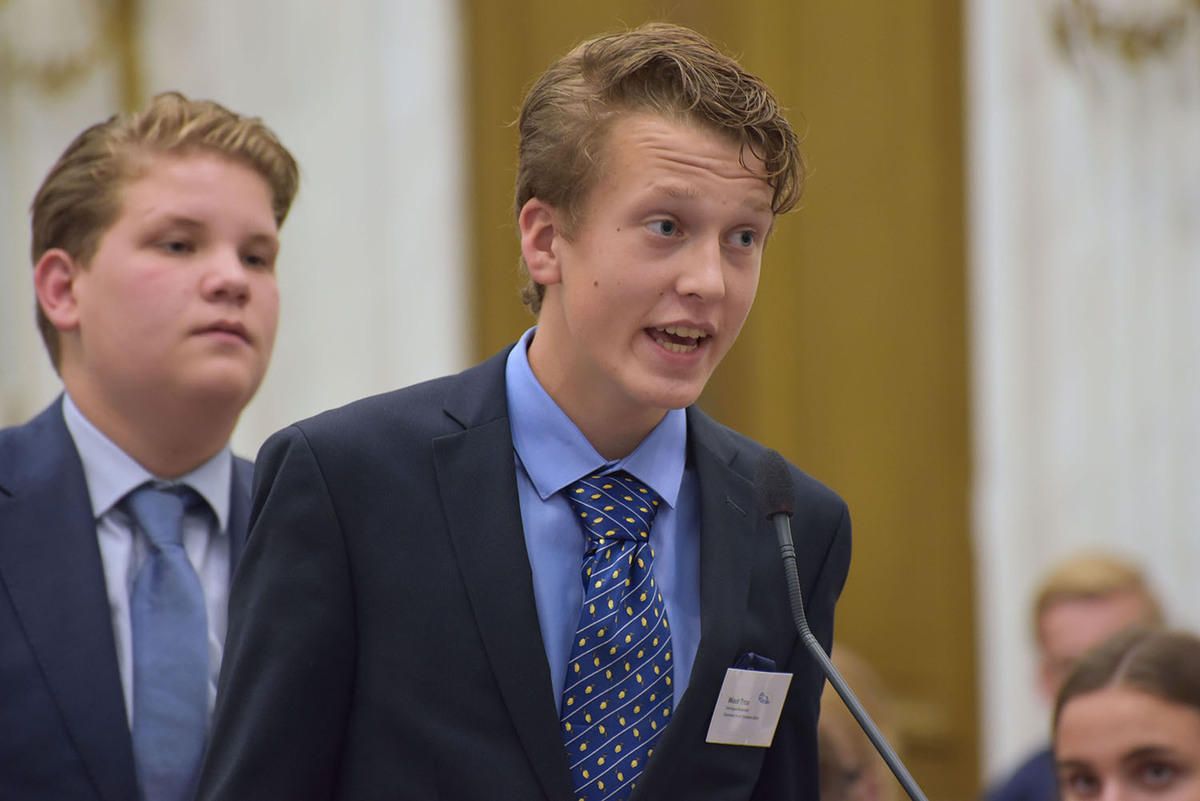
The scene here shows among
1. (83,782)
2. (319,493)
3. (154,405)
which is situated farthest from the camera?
(154,405)

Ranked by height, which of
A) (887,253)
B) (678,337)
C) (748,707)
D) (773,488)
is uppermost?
(887,253)

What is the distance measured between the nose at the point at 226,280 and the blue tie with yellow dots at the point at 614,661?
62 cm

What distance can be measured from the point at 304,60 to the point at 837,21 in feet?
5.83

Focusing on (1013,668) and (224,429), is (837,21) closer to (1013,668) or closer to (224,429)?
(1013,668)

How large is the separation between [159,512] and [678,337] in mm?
816

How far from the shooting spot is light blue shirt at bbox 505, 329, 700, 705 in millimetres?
1712

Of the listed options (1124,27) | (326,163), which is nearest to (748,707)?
(1124,27)

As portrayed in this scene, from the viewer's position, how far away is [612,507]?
1757mm

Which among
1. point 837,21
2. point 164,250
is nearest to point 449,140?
point 837,21

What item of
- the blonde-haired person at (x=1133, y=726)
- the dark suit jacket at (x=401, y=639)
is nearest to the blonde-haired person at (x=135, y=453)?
the dark suit jacket at (x=401, y=639)

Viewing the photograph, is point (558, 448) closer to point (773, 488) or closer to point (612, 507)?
point (612, 507)

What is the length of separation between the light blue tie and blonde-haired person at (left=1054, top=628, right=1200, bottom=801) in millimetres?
1306

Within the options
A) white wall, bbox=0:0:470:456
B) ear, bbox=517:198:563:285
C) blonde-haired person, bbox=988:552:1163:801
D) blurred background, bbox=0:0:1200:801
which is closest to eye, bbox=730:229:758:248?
ear, bbox=517:198:563:285

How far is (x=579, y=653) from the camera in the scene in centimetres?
168
